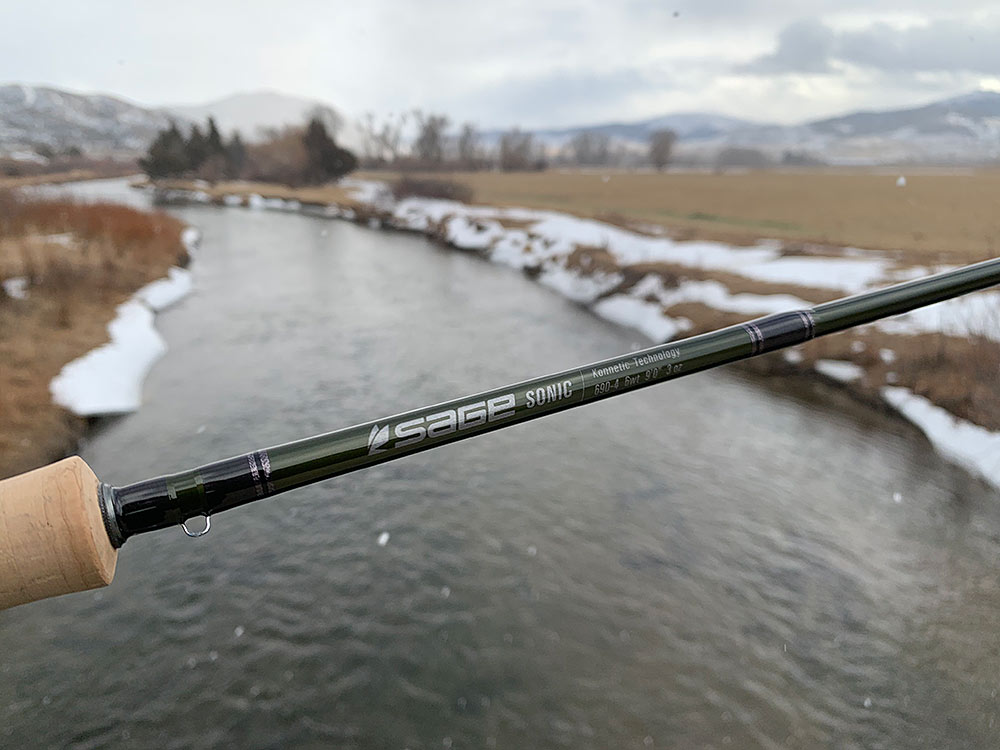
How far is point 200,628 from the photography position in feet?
21.1

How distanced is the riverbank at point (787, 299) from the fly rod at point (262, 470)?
10.0 metres

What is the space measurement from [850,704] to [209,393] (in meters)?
11.4

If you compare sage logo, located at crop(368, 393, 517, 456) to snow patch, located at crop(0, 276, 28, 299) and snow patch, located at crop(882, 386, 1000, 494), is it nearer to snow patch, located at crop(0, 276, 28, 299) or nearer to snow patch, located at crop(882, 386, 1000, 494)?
snow patch, located at crop(882, 386, 1000, 494)

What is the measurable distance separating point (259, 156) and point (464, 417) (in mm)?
59527

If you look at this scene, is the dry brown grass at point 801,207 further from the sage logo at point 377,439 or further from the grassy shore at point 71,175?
the grassy shore at point 71,175

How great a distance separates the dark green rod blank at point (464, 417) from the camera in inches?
62.0

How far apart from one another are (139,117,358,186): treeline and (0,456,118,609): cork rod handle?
1967 inches

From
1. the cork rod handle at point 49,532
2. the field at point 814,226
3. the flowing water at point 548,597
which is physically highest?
the cork rod handle at point 49,532

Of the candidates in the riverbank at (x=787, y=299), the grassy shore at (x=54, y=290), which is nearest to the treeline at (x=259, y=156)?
the riverbank at (x=787, y=299)

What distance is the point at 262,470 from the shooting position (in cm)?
166

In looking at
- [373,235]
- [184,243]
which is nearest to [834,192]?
[373,235]

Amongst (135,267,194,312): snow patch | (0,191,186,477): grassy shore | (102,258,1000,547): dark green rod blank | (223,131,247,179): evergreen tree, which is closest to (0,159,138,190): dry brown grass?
(0,191,186,477): grassy shore

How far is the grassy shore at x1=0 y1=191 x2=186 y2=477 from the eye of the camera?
406 inches

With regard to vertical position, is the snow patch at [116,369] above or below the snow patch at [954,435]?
above
